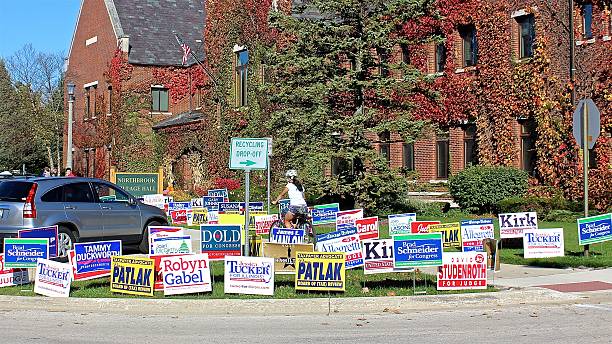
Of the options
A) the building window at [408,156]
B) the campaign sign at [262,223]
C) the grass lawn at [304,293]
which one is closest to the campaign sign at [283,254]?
the grass lawn at [304,293]

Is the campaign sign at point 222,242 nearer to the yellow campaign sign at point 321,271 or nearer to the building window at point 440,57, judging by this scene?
the yellow campaign sign at point 321,271

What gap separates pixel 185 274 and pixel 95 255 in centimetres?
181

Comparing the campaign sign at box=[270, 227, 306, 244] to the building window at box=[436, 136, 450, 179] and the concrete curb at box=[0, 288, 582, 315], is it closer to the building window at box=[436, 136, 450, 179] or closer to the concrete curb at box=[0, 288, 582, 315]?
the concrete curb at box=[0, 288, 582, 315]

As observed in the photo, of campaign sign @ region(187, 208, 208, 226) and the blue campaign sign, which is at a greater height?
campaign sign @ region(187, 208, 208, 226)

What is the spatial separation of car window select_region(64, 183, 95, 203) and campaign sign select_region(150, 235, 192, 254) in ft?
12.0

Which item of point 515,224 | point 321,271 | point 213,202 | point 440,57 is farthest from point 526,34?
point 321,271

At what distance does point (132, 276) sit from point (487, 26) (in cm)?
2002

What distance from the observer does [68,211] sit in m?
16.8

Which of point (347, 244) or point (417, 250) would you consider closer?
point (417, 250)

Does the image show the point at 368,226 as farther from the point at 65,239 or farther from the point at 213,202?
the point at 213,202

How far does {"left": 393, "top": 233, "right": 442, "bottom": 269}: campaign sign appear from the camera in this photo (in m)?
12.6

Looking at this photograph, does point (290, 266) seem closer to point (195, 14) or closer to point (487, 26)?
point (487, 26)

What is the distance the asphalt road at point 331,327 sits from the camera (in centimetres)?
977

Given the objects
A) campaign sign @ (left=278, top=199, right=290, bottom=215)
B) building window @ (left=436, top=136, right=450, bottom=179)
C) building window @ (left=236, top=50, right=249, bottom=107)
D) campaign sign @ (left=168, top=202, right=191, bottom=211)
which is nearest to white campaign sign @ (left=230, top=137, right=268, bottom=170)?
campaign sign @ (left=278, top=199, right=290, bottom=215)
